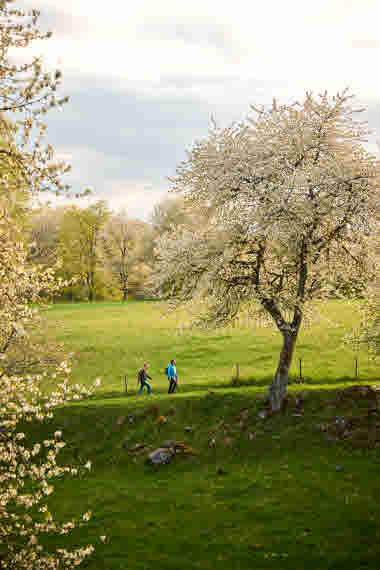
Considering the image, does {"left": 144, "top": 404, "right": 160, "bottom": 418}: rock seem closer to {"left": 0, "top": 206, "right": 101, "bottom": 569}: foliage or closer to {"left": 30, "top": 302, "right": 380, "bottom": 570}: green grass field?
{"left": 30, "top": 302, "right": 380, "bottom": 570}: green grass field

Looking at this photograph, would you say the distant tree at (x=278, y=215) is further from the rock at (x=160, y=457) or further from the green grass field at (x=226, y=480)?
the rock at (x=160, y=457)

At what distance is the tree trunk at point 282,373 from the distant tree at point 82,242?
7072 cm

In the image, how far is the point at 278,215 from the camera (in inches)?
786

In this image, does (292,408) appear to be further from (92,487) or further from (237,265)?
(92,487)

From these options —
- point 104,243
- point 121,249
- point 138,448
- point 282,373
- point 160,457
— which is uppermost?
point 104,243

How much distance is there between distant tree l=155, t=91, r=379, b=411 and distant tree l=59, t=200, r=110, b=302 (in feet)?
228

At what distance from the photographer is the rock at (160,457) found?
21.8m

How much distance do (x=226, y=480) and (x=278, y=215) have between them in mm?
11933

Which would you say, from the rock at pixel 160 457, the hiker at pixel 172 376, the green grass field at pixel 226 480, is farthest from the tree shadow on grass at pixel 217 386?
the rock at pixel 160 457

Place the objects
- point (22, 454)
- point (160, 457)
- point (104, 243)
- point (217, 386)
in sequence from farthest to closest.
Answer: point (104, 243), point (217, 386), point (160, 457), point (22, 454)

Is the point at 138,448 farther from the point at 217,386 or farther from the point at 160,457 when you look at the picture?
the point at 217,386

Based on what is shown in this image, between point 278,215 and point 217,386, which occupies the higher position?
point 278,215

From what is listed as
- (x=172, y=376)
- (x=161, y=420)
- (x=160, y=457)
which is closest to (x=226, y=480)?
(x=160, y=457)

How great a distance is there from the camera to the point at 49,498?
19656 mm
